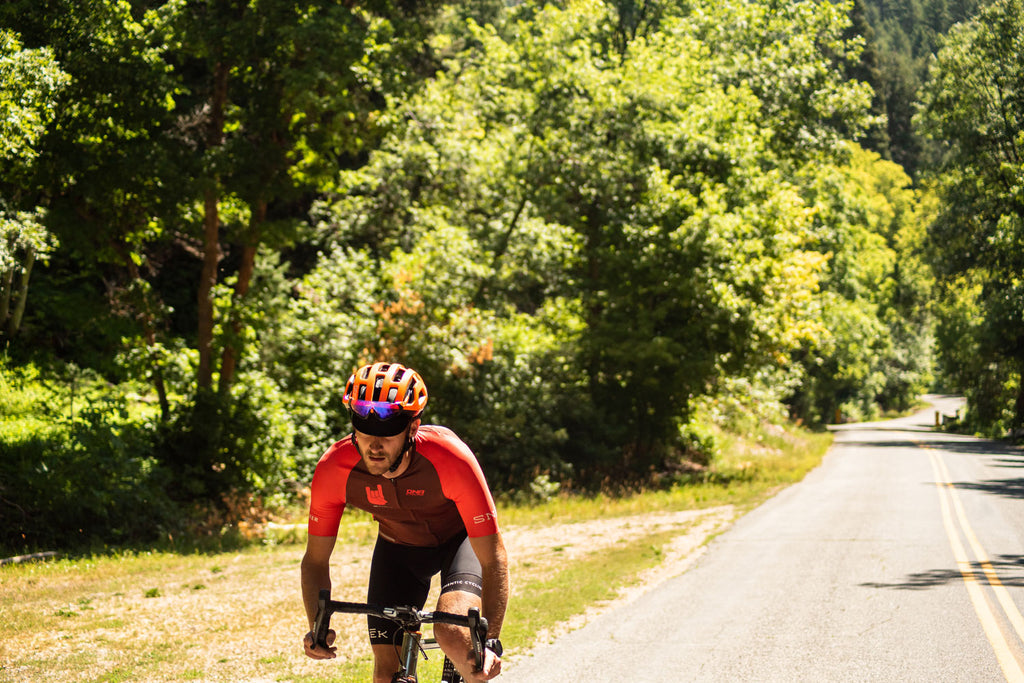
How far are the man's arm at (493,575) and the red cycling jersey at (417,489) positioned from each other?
0.04 metres

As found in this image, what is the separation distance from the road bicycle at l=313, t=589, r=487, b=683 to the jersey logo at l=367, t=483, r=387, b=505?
0.47m

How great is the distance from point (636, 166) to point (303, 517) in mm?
12388

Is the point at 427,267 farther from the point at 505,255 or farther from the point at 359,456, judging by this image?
the point at 359,456

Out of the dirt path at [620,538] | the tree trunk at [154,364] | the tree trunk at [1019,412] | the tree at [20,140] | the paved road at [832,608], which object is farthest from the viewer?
the tree trunk at [1019,412]

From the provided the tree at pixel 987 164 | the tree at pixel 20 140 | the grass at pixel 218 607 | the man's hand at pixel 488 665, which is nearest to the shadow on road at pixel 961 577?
the grass at pixel 218 607

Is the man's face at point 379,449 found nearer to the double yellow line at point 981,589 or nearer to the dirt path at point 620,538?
the double yellow line at point 981,589

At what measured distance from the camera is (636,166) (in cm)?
2311

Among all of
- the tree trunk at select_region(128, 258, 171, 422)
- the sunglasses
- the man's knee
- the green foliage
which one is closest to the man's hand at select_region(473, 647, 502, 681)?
the man's knee

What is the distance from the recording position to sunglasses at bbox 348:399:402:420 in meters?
3.48

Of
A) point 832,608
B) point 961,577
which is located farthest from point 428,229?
point 832,608

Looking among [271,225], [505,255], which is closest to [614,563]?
[271,225]

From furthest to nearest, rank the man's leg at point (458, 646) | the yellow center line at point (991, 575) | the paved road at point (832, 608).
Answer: the yellow center line at point (991, 575)
the paved road at point (832, 608)
the man's leg at point (458, 646)

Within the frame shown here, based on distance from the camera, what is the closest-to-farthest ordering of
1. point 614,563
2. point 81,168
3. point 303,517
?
point 614,563 → point 81,168 → point 303,517

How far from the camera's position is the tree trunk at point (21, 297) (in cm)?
1261
